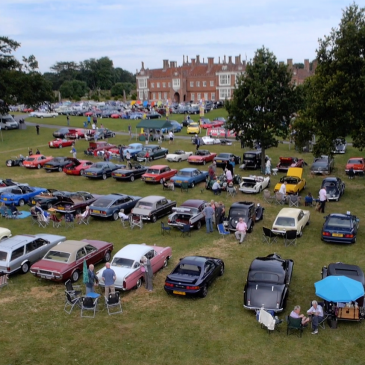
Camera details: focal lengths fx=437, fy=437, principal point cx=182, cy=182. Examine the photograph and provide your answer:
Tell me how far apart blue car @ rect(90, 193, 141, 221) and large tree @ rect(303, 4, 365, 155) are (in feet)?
41.2

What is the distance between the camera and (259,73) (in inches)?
1297

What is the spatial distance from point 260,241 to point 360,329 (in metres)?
7.96

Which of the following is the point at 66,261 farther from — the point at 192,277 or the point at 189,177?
the point at 189,177

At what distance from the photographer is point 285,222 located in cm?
2022

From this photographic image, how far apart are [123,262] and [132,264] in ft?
1.25

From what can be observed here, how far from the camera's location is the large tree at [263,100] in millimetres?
32562

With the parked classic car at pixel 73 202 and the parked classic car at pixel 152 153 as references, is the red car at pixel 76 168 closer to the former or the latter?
the parked classic car at pixel 152 153

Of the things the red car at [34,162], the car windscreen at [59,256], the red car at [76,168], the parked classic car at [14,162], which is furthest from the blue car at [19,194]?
the parked classic car at [14,162]

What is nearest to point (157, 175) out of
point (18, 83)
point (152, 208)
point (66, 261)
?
point (152, 208)

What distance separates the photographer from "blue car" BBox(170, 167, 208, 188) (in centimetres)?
2972

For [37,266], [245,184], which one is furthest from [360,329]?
[245,184]

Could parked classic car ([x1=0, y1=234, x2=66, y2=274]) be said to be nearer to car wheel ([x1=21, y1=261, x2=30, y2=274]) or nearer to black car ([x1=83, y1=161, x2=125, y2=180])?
car wheel ([x1=21, y1=261, x2=30, y2=274])

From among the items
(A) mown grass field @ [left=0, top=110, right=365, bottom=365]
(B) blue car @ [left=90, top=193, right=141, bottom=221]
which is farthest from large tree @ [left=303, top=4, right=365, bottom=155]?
(B) blue car @ [left=90, top=193, right=141, bottom=221]

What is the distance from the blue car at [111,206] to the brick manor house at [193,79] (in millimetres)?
75226
